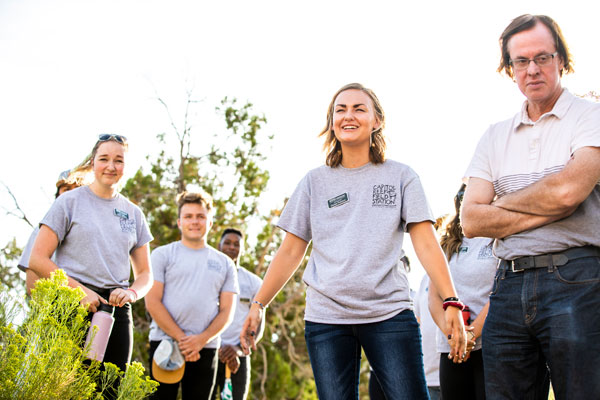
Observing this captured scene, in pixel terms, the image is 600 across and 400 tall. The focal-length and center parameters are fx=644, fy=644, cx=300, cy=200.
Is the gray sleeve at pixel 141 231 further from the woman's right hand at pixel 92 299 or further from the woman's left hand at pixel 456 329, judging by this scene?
the woman's left hand at pixel 456 329

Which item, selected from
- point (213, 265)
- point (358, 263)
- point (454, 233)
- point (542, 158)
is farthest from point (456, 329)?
point (213, 265)

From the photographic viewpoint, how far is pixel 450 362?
171 inches

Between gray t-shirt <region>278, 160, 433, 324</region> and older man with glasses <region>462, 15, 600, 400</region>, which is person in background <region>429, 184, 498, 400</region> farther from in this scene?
older man with glasses <region>462, 15, 600, 400</region>

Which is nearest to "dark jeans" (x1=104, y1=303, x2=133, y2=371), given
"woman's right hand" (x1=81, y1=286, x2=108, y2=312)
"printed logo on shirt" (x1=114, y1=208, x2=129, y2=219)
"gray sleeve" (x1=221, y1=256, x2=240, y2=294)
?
"woman's right hand" (x1=81, y1=286, x2=108, y2=312)

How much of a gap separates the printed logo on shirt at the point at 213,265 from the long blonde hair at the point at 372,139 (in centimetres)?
262

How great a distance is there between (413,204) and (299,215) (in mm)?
657

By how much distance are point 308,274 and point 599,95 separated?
5.86 feet

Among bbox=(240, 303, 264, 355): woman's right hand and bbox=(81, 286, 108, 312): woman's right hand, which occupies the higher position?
bbox=(81, 286, 108, 312): woman's right hand

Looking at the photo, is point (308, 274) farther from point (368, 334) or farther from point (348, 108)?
point (348, 108)

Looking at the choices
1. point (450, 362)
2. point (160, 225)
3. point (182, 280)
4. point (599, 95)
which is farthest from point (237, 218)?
point (599, 95)

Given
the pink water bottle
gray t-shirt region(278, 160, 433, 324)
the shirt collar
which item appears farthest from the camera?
the pink water bottle

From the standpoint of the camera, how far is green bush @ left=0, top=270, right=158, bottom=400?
2568 mm

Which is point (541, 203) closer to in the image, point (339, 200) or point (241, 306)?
point (339, 200)

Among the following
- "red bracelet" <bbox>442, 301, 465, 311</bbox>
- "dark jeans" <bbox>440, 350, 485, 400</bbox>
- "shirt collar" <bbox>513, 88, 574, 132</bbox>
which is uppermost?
"shirt collar" <bbox>513, 88, 574, 132</bbox>
